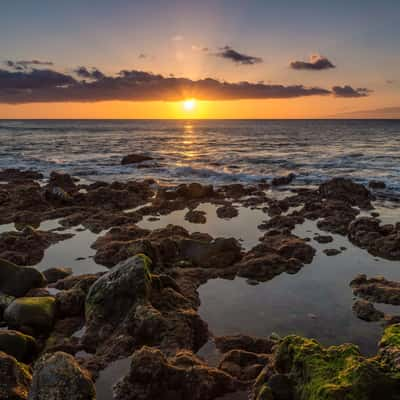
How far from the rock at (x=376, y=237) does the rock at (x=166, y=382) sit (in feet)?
26.4

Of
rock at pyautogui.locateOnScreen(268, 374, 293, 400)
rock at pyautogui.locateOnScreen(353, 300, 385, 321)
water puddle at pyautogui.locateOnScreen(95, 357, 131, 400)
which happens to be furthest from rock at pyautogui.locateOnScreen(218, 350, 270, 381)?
rock at pyautogui.locateOnScreen(353, 300, 385, 321)

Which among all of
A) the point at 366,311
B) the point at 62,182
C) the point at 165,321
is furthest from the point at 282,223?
the point at 62,182

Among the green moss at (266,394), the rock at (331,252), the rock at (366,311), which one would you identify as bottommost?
the rock at (366,311)

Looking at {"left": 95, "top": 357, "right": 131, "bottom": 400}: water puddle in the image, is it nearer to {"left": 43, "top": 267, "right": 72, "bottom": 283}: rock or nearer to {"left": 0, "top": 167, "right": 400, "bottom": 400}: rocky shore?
{"left": 0, "top": 167, "right": 400, "bottom": 400}: rocky shore

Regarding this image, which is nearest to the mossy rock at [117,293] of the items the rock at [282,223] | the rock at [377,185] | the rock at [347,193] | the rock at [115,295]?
the rock at [115,295]

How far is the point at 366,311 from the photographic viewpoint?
8195 mm

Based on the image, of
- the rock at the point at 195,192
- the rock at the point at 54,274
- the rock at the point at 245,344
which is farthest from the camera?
the rock at the point at 195,192

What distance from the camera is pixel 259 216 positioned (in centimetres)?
1691

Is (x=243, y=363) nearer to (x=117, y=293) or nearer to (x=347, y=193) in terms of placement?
(x=117, y=293)

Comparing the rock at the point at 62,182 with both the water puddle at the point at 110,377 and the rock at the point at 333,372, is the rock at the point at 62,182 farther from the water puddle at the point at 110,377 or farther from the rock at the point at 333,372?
the rock at the point at 333,372

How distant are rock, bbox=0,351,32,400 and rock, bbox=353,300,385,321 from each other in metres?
6.61

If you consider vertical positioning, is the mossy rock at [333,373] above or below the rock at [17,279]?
above

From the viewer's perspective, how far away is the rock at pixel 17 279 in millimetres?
9055

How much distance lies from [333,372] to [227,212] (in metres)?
12.6
